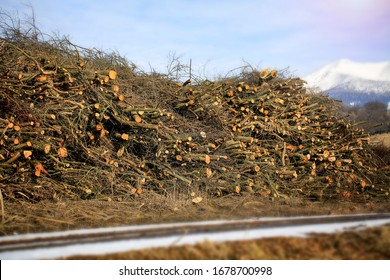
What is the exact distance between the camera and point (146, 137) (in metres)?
7.27

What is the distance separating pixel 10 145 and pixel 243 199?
12.9 feet

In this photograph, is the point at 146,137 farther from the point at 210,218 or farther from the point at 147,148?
the point at 210,218

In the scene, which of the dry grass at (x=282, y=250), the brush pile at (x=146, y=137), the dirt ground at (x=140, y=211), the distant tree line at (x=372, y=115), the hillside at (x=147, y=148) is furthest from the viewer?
the distant tree line at (x=372, y=115)

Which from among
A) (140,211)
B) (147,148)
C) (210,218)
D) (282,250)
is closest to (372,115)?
(147,148)

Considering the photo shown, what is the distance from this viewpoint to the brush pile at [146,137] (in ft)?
21.4

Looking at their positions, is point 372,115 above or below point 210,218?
above

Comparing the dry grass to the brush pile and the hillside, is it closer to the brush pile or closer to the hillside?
the hillside

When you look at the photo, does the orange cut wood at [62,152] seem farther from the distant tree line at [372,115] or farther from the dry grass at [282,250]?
the distant tree line at [372,115]

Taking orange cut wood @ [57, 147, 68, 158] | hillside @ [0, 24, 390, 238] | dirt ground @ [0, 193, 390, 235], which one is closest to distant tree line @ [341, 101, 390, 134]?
hillside @ [0, 24, 390, 238]

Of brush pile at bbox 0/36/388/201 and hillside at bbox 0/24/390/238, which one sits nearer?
hillside at bbox 0/24/390/238

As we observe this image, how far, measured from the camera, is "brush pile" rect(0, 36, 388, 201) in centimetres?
651

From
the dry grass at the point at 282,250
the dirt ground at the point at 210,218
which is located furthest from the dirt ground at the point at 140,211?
the dry grass at the point at 282,250

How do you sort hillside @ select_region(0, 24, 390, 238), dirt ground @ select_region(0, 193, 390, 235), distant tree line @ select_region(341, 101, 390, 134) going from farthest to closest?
distant tree line @ select_region(341, 101, 390, 134)
hillside @ select_region(0, 24, 390, 238)
dirt ground @ select_region(0, 193, 390, 235)
